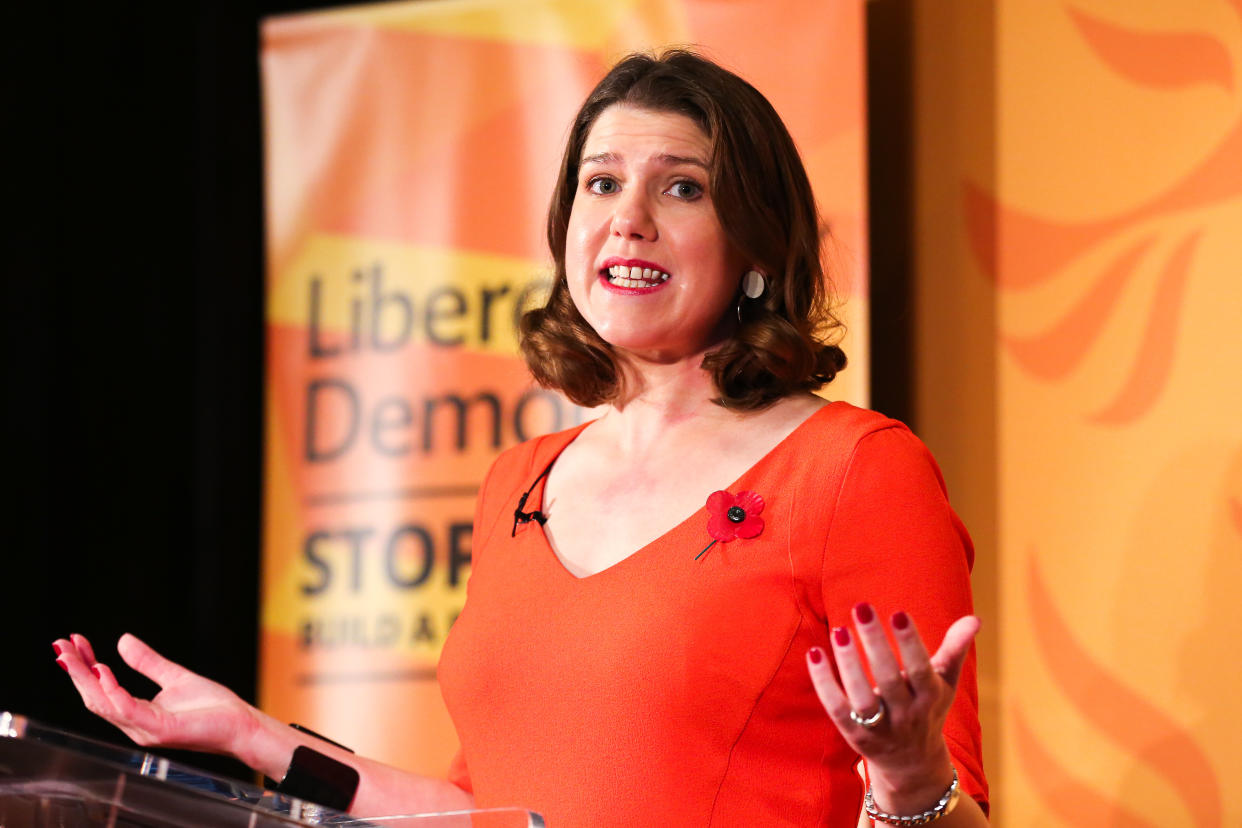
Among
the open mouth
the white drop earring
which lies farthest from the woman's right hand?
the white drop earring

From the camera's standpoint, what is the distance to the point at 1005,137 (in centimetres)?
270

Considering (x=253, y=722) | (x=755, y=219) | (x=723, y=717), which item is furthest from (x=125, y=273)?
(x=723, y=717)

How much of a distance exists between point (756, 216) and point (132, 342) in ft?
7.61

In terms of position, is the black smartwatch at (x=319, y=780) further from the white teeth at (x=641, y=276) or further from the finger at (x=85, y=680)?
the white teeth at (x=641, y=276)

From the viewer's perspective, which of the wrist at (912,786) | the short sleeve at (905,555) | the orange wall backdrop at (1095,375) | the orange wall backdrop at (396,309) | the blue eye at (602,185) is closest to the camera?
the wrist at (912,786)

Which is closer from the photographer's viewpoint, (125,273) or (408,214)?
(408,214)

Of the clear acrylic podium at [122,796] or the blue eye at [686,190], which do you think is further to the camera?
the blue eye at [686,190]

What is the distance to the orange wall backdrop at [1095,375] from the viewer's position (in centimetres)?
234

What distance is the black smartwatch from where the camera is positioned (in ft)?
4.75

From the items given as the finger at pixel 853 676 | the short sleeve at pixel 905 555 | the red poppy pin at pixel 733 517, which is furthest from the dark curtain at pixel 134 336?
the finger at pixel 853 676

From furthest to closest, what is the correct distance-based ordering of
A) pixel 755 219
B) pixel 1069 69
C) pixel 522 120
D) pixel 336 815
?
pixel 522 120, pixel 1069 69, pixel 755 219, pixel 336 815

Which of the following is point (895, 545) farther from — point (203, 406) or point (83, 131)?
point (83, 131)

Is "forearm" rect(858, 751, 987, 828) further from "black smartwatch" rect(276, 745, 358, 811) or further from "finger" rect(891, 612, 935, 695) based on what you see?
"black smartwatch" rect(276, 745, 358, 811)

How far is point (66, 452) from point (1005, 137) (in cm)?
242
